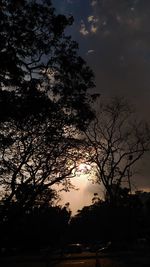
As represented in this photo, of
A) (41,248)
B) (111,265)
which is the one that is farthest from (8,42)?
(41,248)

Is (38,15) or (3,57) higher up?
(38,15)

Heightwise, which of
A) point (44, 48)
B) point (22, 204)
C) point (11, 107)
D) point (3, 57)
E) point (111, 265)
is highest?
point (44, 48)

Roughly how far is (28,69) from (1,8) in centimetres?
272

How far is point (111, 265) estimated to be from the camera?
1271 inches

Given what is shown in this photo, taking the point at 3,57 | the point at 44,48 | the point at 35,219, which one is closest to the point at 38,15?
the point at 44,48

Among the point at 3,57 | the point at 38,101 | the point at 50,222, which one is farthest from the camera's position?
the point at 50,222

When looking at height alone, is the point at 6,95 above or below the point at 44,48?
below

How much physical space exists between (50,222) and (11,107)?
62.7m

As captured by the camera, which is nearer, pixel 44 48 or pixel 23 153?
pixel 44 48

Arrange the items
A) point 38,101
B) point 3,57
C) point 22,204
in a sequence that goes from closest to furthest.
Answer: point 3,57 < point 38,101 < point 22,204

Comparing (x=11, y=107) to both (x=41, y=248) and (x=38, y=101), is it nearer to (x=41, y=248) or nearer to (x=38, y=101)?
(x=38, y=101)

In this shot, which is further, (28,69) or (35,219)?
(35,219)

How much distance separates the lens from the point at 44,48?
18.1 metres

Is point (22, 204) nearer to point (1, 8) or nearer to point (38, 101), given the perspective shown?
point (38, 101)
